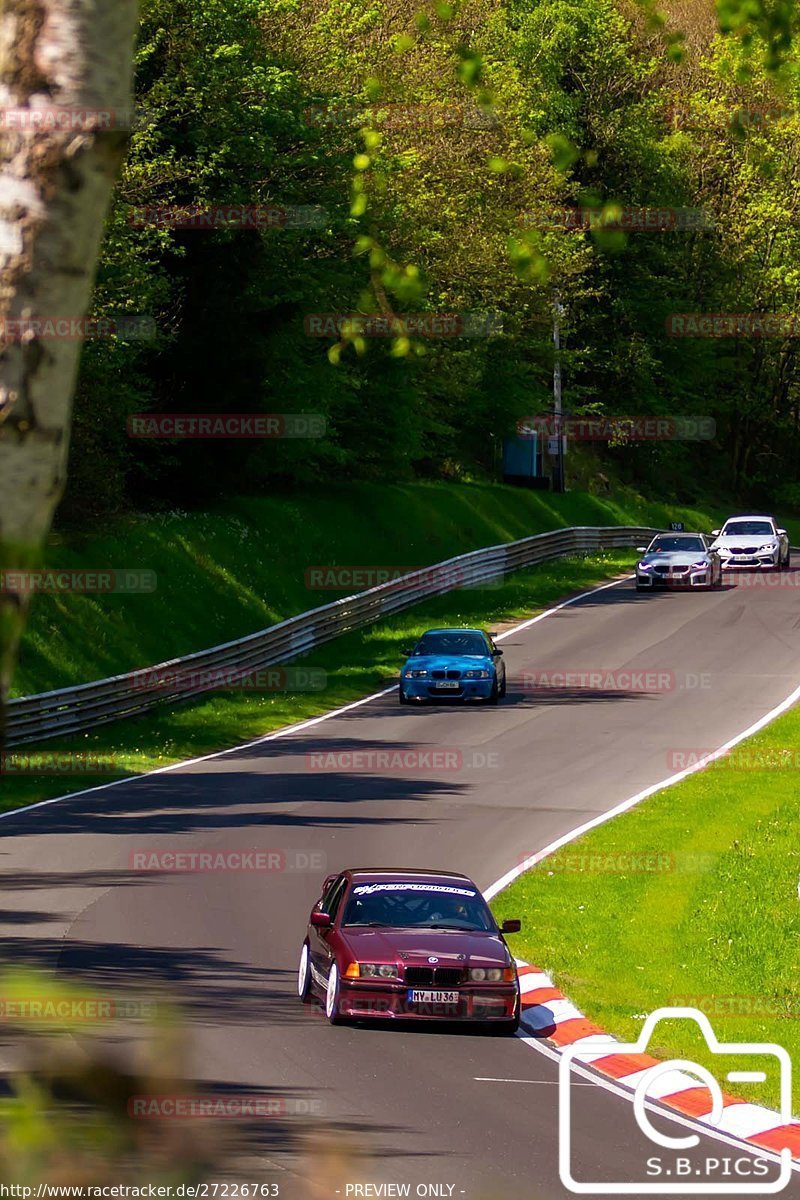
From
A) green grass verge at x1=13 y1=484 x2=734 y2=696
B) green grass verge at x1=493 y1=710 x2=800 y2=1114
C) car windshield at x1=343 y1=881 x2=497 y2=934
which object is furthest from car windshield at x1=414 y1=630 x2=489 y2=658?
car windshield at x1=343 y1=881 x2=497 y2=934

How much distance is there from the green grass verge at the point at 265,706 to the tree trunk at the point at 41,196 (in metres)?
24.0

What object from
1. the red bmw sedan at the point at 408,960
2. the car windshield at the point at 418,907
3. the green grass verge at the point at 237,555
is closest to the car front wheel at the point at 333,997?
the red bmw sedan at the point at 408,960

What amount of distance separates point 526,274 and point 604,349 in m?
70.1

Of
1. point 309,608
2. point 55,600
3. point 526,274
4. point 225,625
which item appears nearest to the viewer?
point 526,274

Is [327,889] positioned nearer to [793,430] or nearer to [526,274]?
[526,274]

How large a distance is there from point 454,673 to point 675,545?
57.5ft

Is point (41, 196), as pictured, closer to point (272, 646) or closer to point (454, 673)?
point (454, 673)

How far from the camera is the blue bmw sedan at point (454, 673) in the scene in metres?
36.2

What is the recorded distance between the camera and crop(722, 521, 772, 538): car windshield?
182ft

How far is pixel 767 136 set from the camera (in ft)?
244

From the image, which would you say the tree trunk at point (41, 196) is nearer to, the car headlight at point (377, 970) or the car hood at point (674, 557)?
the car headlight at point (377, 970)

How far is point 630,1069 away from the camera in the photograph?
1366 cm

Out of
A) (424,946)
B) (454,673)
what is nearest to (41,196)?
(424,946)

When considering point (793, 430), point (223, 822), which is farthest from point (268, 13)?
point (793, 430)
